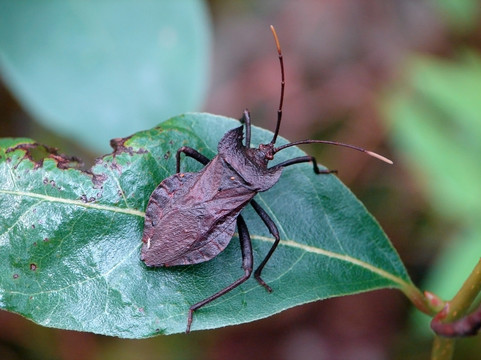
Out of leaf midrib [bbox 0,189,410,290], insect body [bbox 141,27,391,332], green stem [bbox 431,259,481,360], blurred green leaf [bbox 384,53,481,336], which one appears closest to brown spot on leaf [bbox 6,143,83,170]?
leaf midrib [bbox 0,189,410,290]

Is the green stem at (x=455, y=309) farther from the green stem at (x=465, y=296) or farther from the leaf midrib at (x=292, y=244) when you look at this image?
the leaf midrib at (x=292, y=244)

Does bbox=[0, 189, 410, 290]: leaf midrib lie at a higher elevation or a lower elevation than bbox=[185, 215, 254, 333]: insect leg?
higher

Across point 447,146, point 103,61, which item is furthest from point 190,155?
point 447,146

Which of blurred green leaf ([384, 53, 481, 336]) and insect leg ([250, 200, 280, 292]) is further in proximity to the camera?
blurred green leaf ([384, 53, 481, 336])

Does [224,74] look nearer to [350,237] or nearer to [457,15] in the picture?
[457,15]

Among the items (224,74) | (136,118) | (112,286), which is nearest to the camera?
(112,286)

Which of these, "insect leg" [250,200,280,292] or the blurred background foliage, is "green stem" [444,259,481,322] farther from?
the blurred background foliage

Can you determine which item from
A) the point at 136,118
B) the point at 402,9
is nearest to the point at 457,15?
the point at 402,9

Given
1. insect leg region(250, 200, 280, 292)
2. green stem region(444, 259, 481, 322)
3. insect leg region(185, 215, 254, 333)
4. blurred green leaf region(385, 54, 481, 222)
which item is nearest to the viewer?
green stem region(444, 259, 481, 322)
